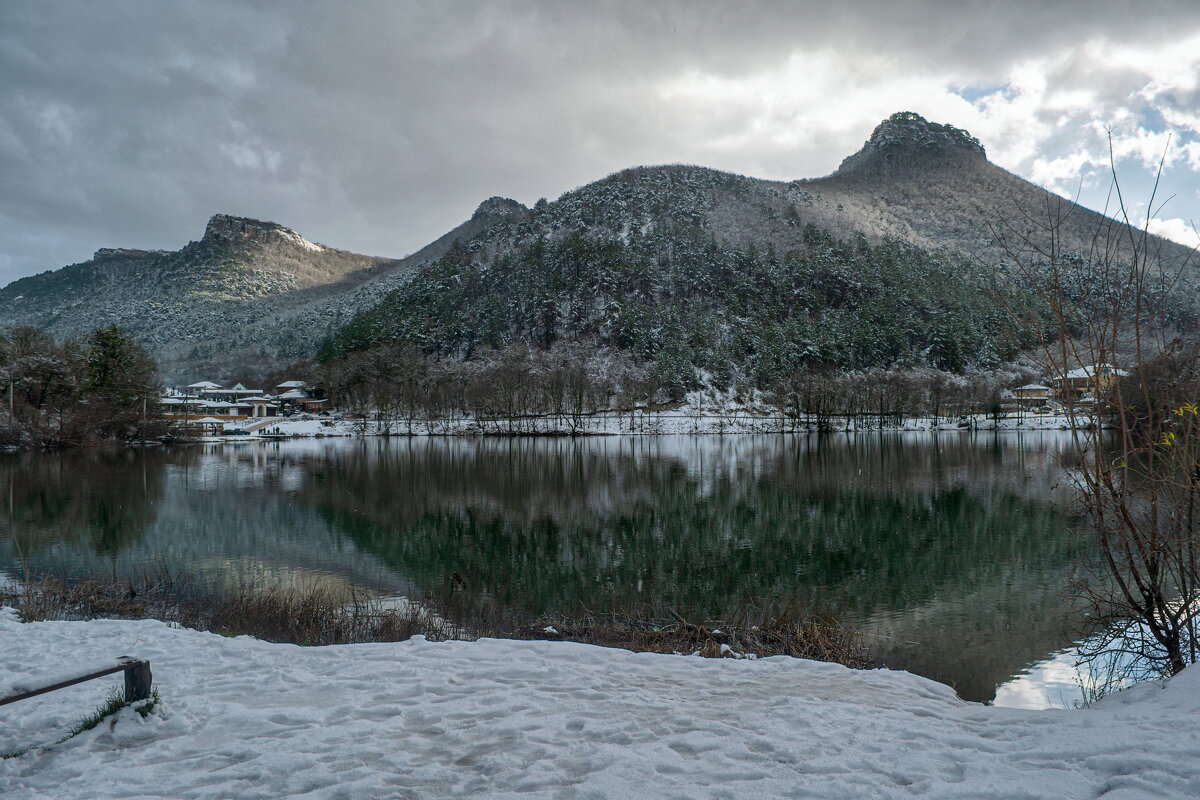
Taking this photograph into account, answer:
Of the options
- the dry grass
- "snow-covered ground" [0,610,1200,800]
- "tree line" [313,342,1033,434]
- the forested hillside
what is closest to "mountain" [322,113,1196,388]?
the forested hillside

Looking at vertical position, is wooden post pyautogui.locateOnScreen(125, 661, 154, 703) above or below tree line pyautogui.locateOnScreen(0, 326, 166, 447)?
below

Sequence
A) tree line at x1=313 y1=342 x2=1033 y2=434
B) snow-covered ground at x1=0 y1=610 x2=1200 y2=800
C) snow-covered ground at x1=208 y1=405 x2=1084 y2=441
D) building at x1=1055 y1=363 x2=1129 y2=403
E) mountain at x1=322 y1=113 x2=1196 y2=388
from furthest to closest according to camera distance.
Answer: mountain at x1=322 y1=113 x2=1196 y2=388
tree line at x1=313 y1=342 x2=1033 y2=434
snow-covered ground at x1=208 y1=405 x2=1084 y2=441
building at x1=1055 y1=363 x2=1129 y2=403
snow-covered ground at x1=0 y1=610 x2=1200 y2=800

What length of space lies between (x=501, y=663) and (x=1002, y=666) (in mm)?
9460

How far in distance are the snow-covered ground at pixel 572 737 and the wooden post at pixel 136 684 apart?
0.17 meters

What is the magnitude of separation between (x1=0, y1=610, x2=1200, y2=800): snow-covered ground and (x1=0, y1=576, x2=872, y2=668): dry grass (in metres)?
3.33

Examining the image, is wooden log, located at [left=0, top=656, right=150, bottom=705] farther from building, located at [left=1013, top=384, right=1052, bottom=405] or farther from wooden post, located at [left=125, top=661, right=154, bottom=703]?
building, located at [left=1013, top=384, right=1052, bottom=405]

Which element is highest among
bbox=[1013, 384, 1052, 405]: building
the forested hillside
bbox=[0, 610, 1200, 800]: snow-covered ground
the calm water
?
the forested hillside

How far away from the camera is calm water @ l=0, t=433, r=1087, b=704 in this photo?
14.6 metres

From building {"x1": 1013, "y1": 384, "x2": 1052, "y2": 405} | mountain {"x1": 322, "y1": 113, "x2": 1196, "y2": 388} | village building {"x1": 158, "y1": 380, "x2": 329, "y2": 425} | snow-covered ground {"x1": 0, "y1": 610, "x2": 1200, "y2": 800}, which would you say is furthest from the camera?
mountain {"x1": 322, "y1": 113, "x2": 1196, "y2": 388}

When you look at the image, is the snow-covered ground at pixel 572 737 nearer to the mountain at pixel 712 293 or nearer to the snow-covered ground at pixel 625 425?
the snow-covered ground at pixel 625 425

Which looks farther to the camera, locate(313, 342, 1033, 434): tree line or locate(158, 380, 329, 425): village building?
locate(158, 380, 329, 425): village building

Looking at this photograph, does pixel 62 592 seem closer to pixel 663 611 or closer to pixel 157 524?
pixel 157 524

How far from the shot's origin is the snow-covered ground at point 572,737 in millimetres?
4320

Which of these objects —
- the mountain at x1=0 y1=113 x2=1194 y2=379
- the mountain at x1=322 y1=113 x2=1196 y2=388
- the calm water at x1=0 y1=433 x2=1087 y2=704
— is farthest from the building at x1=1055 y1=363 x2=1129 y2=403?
the mountain at x1=0 y1=113 x2=1194 y2=379
